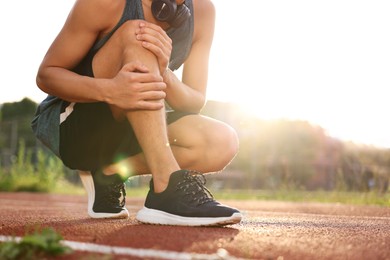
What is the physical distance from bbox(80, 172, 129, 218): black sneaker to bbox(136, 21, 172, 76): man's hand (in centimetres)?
90

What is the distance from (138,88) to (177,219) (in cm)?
59

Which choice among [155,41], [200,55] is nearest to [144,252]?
[155,41]

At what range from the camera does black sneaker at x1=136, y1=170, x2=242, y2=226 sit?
2.42 meters

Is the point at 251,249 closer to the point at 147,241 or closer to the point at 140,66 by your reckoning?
the point at 147,241

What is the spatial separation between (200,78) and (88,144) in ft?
2.50

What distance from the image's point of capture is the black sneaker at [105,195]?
3152 millimetres

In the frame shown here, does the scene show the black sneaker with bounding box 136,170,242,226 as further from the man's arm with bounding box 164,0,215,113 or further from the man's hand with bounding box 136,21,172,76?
the man's arm with bounding box 164,0,215,113

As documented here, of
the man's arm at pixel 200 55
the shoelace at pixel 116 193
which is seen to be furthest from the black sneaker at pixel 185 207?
the man's arm at pixel 200 55

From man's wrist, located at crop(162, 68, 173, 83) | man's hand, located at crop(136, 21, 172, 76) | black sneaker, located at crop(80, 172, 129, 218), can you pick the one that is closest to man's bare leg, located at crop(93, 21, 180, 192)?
man's hand, located at crop(136, 21, 172, 76)

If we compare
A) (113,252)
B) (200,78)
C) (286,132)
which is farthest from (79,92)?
(286,132)

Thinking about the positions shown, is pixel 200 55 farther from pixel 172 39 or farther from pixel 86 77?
pixel 86 77

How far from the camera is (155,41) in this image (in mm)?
2480

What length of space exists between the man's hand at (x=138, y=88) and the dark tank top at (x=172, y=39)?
34 cm

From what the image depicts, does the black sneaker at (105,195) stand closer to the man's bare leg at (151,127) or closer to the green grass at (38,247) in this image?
the man's bare leg at (151,127)
